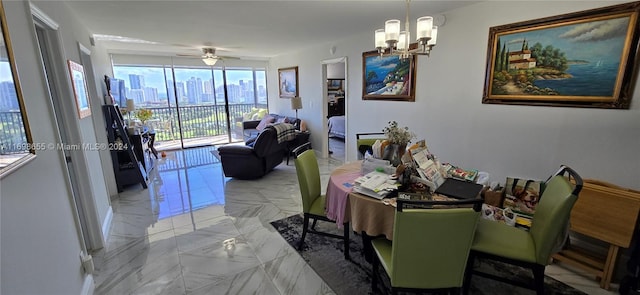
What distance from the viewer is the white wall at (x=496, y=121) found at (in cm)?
213

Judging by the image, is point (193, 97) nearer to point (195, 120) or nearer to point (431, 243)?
point (195, 120)

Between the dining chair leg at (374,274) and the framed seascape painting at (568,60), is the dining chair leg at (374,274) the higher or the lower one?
the lower one

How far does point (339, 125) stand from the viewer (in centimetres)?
693

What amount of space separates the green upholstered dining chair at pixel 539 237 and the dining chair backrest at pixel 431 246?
1.28ft

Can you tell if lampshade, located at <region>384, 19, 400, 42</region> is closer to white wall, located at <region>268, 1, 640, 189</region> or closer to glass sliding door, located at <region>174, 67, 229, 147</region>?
white wall, located at <region>268, 1, 640, 189</region>

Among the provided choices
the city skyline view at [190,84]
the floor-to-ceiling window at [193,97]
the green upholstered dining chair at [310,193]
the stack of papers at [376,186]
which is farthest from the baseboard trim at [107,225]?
the floor-to-ceiling window at [193,97]

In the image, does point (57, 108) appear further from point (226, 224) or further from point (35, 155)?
point (226, 224)

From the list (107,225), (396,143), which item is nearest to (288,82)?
(107,225)

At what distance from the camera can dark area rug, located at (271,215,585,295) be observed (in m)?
1.98

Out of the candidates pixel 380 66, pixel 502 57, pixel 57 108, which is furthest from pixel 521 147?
pixel 57 108

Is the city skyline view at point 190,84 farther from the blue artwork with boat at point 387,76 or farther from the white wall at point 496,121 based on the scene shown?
the blue artwork with boat at point 387,76

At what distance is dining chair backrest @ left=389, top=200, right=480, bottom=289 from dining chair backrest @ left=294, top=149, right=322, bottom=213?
1.04 meters

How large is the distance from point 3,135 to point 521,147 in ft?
12.0

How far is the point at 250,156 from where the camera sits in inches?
169
